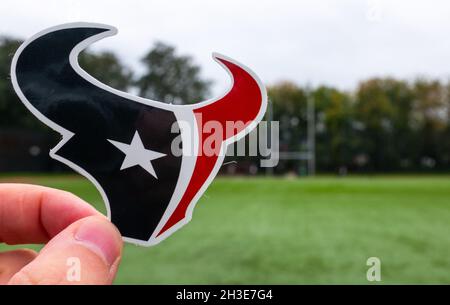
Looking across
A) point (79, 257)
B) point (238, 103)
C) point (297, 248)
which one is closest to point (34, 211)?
point (79, 257)

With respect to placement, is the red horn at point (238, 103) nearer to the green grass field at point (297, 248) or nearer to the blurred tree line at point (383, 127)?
the green grass field at point (297, 248)

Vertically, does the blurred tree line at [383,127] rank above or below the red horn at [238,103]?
below

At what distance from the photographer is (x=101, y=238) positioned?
76 cm

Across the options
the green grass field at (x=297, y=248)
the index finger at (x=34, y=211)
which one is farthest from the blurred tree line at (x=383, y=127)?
the index finger at (x=34, y=211)

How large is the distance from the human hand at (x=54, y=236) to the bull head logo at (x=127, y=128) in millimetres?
44

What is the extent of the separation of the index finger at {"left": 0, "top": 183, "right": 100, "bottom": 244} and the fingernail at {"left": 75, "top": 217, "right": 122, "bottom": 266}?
7 centimetres

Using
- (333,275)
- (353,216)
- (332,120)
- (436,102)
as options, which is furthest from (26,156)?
(436,102)

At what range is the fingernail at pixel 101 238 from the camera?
0.76 metres

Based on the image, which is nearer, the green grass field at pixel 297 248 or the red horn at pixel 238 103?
the red horn at pixel 238 103

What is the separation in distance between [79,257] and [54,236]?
114 millimetres

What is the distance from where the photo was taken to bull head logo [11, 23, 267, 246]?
0.75 meters

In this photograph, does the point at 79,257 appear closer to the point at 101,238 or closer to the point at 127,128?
the point at 101,238

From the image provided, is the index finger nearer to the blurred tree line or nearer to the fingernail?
the fingernail

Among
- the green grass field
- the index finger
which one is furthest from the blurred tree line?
the index finger
